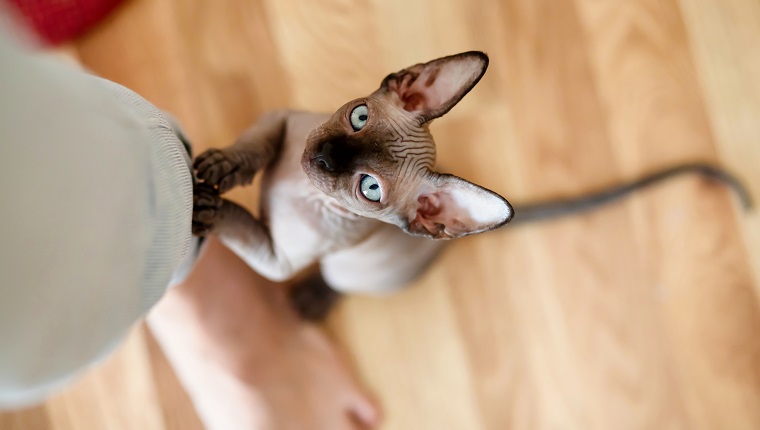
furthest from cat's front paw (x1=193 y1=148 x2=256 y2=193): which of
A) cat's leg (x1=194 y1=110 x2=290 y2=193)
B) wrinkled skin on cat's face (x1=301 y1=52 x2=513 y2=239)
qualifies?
wrinkled skin on cat's face (x1=301 y1=52 x2=513 y2=239)

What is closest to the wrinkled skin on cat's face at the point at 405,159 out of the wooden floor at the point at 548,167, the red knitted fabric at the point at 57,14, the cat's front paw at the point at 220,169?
the cat's front paw at the point at 220,169

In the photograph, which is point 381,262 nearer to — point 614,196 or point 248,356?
A: point 248,356

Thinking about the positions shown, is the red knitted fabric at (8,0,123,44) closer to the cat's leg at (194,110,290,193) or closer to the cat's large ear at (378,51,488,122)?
the cat's leg at (194,110,290,193)

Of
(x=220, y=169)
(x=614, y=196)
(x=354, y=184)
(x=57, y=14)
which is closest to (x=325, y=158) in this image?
(x=354, y=184)

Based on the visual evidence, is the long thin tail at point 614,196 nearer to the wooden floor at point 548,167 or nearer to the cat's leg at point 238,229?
the wooden floor at point 548,167

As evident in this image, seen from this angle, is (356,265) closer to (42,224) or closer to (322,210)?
(322,210)

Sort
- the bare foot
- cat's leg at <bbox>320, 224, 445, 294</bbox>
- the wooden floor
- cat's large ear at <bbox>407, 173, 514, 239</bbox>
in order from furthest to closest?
the wooden floor, the bare foot, cat's leg at <bbox>320, 224, 445, 294</bbox>, cat's large ear at <bbox>407, 173, 514, 239</bbox>

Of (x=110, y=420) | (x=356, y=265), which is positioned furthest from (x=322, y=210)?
(x=110, y=420)
